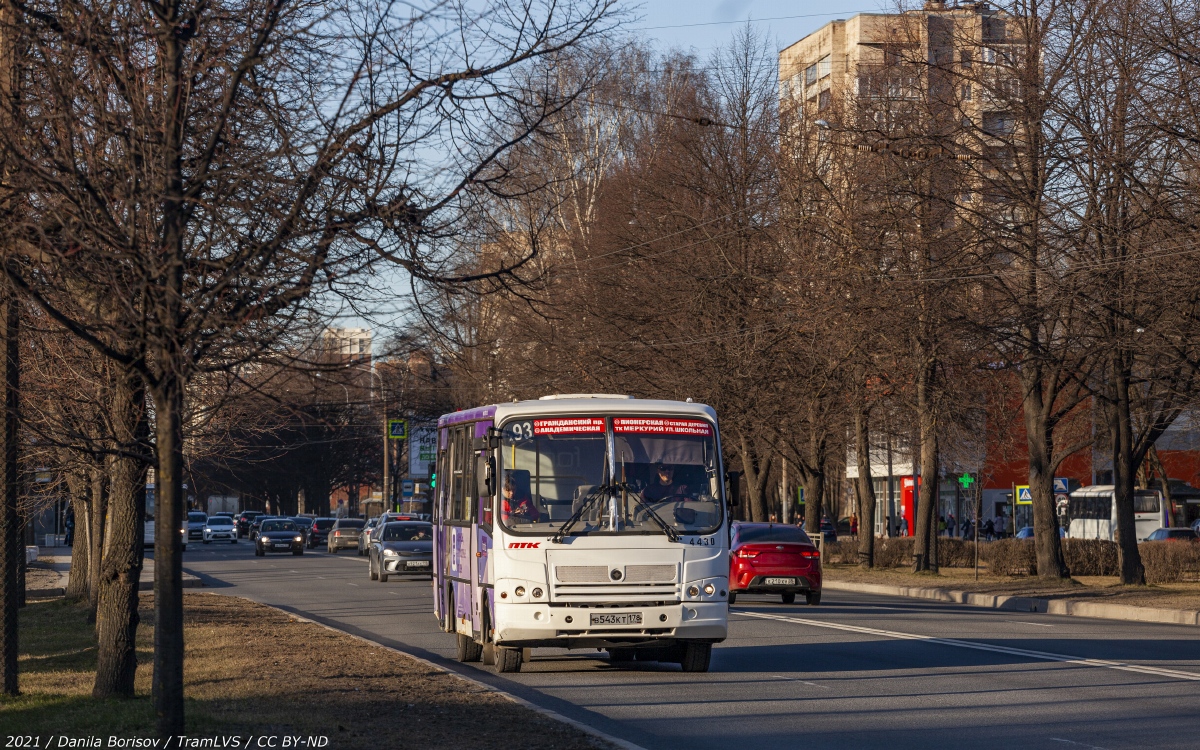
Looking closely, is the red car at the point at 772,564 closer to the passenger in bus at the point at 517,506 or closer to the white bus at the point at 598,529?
the white bus at the point at 598,529

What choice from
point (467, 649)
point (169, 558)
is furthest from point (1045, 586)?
point (169, 558)

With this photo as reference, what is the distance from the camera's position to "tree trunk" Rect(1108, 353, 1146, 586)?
30.3 meters

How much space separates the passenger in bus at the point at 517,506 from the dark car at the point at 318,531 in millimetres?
55460

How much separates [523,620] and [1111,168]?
17584 millimetres

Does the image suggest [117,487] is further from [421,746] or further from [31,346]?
[31,346]

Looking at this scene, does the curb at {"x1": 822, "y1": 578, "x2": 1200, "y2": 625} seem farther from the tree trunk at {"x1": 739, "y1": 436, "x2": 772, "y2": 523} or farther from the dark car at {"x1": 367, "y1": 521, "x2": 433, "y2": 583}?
the dark car at {"x1": 367, "y1": 521, "x2": 433, "y2": 583}

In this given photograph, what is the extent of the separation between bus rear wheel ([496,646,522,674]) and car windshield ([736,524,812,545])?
11629 mm

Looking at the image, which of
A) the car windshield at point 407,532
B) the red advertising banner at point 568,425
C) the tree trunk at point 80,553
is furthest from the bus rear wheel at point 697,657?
the car windshield at point 407,532

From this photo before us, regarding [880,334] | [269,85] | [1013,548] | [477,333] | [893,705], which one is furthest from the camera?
[1013,548]

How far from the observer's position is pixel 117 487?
1193 cm

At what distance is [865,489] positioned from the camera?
4103cm

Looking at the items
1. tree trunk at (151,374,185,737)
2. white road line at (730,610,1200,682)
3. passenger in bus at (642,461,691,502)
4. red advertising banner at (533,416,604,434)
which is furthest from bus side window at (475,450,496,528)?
tree trunk at (151,374,185,737)

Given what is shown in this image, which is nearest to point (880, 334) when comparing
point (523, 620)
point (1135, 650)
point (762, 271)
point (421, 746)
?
point (762, 271)

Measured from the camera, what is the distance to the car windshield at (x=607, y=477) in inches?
585
